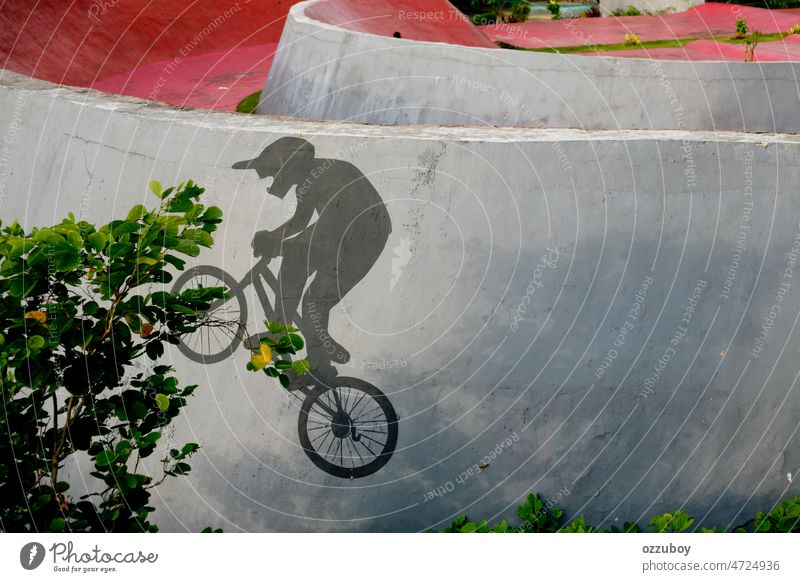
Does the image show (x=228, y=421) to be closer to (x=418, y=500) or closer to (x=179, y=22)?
(x=418, y=500)

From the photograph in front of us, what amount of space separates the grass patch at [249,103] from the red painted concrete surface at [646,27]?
6.68m

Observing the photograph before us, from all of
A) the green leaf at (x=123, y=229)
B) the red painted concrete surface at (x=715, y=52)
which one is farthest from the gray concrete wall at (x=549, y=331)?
the red painted concrete surface at (x=715, y=52)

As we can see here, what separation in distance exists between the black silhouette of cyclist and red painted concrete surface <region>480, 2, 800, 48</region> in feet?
41.2

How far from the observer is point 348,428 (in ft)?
22.9

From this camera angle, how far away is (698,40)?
1908 centimetres

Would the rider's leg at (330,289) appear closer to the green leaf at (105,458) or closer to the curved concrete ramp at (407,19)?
the green leaf at (105,458)

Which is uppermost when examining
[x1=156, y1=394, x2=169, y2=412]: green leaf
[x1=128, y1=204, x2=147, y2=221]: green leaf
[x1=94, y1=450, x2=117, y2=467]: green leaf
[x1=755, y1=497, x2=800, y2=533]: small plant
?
[x1=128, y1=204, x2=147, y2=221]: green leaf

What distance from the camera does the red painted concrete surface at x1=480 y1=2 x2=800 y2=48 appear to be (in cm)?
1962

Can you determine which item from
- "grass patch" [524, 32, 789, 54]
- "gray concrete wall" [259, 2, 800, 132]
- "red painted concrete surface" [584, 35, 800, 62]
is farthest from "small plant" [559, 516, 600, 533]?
"grass patch" [524, 32, 789, 54]

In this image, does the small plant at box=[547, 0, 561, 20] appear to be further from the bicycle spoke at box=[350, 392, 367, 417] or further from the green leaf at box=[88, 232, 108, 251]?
the green leaf at box=[88, 232, 108, 251]

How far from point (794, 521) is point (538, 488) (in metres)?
1.79

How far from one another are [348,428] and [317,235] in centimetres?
150

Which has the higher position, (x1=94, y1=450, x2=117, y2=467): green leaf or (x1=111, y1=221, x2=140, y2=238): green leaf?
(x1=111, y1=221, x2=140, y2=238): green leaf

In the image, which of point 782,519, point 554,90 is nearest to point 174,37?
point 554,90
